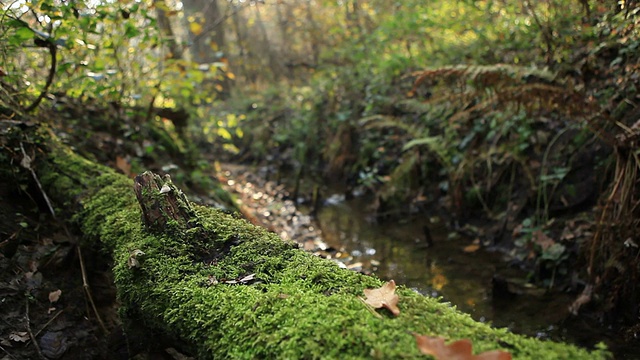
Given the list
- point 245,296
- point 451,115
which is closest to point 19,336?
point 245,296

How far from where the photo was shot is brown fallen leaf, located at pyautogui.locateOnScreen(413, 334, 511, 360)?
3.77 feet

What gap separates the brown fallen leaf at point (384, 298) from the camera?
146 cm

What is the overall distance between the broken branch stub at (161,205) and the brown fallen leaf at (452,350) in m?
1.39

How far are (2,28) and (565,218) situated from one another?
5109mm

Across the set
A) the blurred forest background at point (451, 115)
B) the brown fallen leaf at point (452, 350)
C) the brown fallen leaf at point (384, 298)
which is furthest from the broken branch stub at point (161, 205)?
the brown fallen leaf at point (452, 350)

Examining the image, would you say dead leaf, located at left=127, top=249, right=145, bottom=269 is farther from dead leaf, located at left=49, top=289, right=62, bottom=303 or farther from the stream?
the stream

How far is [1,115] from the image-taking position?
11.2ft

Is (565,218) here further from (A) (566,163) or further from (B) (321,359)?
(B) (321,359)

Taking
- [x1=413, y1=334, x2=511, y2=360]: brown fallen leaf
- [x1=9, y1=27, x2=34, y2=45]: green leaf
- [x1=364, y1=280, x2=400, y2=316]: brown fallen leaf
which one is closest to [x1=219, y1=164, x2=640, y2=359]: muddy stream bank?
[x1=364, y1=280, x2=400, y2=316]: brown fallen leaf

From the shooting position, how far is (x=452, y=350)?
119 centimetres

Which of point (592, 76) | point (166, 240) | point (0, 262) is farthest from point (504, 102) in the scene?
point (0, 262)

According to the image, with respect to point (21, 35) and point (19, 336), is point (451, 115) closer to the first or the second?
point (21, 35)

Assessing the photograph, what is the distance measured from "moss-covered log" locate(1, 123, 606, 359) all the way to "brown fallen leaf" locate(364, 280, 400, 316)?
0.02 meters

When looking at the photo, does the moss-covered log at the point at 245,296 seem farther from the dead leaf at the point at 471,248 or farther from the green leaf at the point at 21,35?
the dead leaf at the point at 471,248
